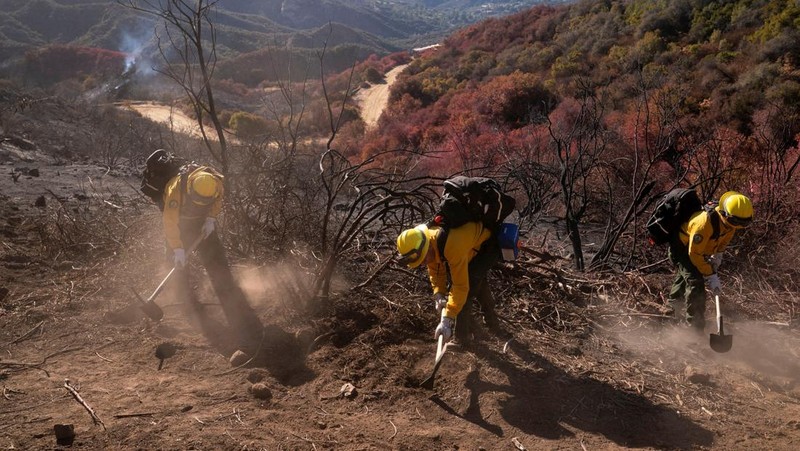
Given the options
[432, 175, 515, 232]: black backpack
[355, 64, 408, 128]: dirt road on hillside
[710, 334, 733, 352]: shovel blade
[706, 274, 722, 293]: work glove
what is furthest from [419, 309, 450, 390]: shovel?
[355, 64, 408, 128]: dirt road on hillside

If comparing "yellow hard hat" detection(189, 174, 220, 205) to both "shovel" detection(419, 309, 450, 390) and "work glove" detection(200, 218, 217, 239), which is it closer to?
"work glove" detection(200, 218, 217, 239)

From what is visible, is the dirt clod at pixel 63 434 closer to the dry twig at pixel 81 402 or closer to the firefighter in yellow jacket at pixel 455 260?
the dry twig at pixel 81 402

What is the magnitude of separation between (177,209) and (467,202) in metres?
2.45

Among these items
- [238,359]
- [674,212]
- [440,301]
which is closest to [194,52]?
[238,359]

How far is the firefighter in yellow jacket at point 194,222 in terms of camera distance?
420cm

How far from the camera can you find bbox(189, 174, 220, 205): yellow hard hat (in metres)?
4.12

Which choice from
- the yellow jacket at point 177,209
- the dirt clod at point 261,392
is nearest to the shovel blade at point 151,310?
the yellow jacket at point 177,209

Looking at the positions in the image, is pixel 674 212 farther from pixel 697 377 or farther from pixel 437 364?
pixel 437 364

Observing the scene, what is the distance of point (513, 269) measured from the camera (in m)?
5.09

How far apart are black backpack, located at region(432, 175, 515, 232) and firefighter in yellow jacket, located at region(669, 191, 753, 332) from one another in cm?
193

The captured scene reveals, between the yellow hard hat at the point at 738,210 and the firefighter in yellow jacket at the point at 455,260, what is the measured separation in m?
1.91

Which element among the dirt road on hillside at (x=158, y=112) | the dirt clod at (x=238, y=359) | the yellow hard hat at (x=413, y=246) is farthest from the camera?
the dirt road on hillside at (x=158, y=112)

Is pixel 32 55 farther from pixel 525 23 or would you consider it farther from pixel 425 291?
pixel 425 291

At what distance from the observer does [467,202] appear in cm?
344
